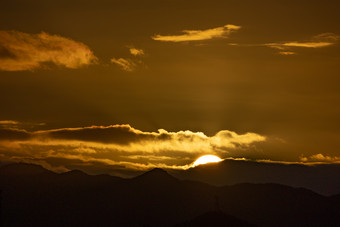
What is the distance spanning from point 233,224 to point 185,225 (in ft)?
47.8

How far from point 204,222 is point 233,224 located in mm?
8327

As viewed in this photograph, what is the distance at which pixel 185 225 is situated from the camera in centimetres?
15650

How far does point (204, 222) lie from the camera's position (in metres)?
153

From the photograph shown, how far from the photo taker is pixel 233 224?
487ft

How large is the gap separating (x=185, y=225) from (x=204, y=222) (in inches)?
250
